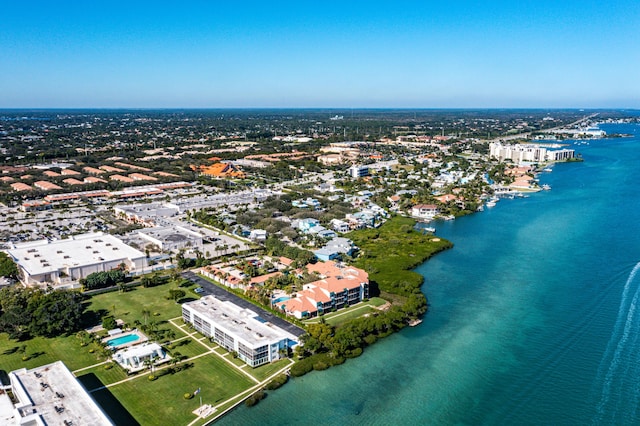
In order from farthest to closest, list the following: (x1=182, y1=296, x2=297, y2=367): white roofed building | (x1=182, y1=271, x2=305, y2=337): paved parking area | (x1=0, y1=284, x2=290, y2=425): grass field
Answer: (x1=182, y1=271, x2=305, y2=337): paved parking area, (x1=182, y1=296, x2=297, y2=367): white roofed building, (x1=0, y1=284, x2=290, y2=425): grass field

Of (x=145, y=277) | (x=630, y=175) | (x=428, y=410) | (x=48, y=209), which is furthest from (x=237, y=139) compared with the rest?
(x=428, y=410)

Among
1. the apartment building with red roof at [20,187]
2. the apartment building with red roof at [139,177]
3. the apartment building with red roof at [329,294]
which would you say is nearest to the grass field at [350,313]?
the apartment building with red roof at [329,294]

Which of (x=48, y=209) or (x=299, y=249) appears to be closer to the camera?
(x=299, y=249)

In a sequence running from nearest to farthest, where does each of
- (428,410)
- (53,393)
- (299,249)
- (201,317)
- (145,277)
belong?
(53,393) < (428,410) < (201,317) < (145,277) < (299,249)

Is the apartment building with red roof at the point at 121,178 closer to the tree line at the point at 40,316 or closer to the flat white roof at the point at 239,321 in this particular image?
the tree line at the point at 40,316

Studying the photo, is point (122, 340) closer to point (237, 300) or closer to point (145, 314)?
point (145, 314)

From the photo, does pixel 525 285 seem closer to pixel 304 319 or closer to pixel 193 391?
pixel 304 319

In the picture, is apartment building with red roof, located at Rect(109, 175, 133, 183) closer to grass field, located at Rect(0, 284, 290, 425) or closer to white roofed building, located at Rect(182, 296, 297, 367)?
grass field, located at Rect(0, 284, 290, 425)

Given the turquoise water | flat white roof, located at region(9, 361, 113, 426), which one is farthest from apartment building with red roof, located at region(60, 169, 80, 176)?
flat white roof, located at region(9, 361, 113, 426)

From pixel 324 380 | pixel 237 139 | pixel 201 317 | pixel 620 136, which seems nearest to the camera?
pixel 324 380
